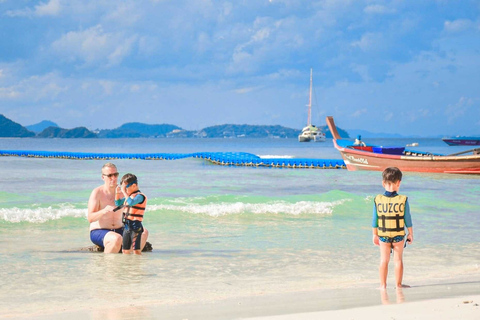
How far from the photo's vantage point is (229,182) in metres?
30.1

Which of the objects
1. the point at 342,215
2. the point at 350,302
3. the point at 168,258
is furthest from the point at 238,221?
the point at 350,302

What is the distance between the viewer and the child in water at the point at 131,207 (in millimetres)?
8383

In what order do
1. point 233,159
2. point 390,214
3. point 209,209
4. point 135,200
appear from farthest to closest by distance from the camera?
point 233,159
point 209,209
point 135,200
point 390,214

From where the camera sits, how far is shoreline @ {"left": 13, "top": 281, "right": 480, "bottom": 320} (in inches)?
232

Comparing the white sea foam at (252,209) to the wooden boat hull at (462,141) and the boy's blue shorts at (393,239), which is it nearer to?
the boy's blue shorts at (393,239)

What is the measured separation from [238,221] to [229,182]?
14951mm

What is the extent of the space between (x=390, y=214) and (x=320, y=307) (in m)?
1.27

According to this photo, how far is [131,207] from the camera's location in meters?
8.48

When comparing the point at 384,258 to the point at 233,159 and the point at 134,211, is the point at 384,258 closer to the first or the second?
the point at 134,211

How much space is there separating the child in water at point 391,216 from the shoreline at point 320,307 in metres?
0.56

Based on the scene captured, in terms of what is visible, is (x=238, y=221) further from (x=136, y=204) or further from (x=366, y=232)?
(x=136, y=204)

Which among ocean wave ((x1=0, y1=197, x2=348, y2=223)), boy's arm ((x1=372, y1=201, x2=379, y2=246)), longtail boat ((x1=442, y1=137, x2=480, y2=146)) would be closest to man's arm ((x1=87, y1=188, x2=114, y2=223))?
boy's arm ((x1=372, y1=201, x2=379, y2=246))

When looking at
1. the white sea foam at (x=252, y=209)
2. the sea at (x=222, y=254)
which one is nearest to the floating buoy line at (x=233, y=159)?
the sea at (x=222, y=254)

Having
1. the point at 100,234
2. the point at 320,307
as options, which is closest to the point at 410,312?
the point at 320,307
